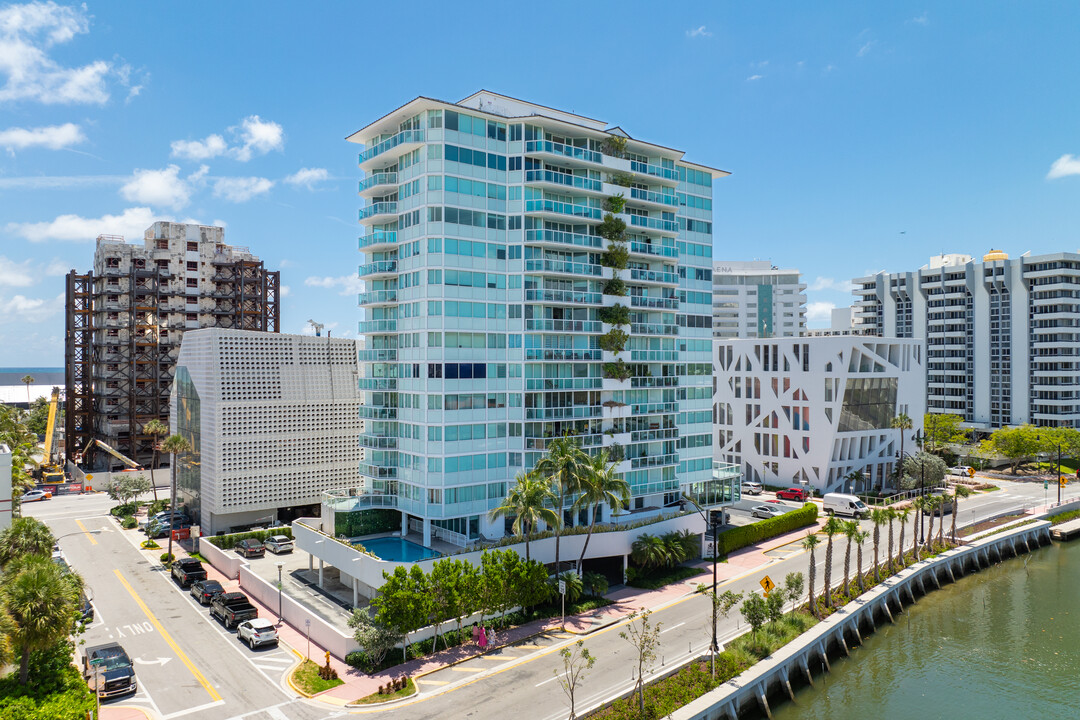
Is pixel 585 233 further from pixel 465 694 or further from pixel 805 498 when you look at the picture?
pixel 805 498

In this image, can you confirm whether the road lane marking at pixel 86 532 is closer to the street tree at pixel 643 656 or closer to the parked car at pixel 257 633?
the parked car at pixel 257 633

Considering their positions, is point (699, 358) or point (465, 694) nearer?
point (465, 694)

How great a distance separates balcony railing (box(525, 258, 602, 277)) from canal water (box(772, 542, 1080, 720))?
1411 inches

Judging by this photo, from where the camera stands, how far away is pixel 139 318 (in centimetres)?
12100

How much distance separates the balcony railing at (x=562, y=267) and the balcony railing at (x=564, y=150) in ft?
30.4

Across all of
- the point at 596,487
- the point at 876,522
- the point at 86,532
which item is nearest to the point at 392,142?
the point at 596,487

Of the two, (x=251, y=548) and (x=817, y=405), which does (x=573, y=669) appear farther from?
(x=817, y=405)

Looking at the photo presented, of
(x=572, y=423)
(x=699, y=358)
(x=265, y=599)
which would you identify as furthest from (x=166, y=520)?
(x=699, y=358)

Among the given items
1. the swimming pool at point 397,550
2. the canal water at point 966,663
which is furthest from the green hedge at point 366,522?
the canal water at point 966,663

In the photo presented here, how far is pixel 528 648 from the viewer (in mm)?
44969

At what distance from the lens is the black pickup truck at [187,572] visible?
61.0m

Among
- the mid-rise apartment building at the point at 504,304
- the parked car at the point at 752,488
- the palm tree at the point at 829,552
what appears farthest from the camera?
the parked car at the point at 752,488

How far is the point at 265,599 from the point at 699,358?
46.4 metres

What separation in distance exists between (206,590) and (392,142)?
4010 cm
